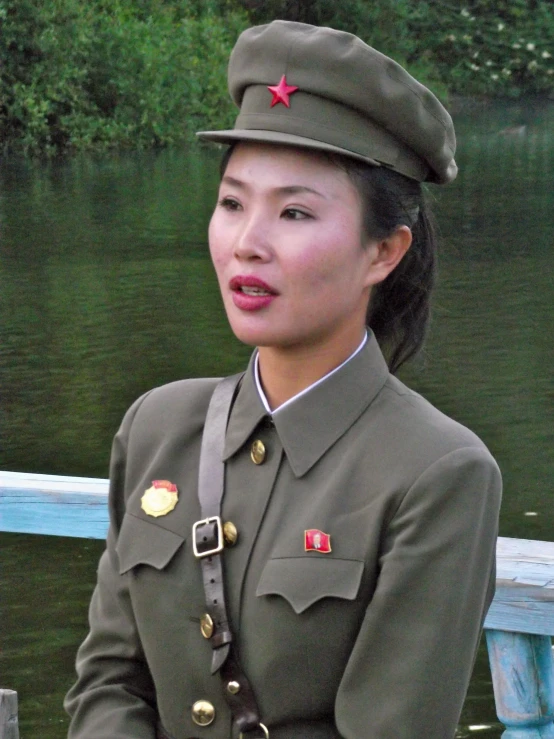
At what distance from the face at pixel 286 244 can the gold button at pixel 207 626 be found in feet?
0.91

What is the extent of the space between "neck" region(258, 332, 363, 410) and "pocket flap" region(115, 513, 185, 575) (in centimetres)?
18

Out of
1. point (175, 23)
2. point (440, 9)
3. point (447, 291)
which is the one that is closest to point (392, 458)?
point (447, 291)

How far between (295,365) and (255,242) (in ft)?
0.53

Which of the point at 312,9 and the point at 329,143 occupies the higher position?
the point at 329,143

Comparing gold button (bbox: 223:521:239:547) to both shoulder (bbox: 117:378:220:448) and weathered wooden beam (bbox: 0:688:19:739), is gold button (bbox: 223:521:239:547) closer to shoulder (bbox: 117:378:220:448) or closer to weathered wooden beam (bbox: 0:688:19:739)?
shoulder (bbox: 117:378:220:448)

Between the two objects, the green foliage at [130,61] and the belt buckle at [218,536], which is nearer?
the belt buckle at [218,536]

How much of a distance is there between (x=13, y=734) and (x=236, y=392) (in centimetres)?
49

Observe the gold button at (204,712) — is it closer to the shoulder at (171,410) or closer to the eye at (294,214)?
the shoulder at (171,410)

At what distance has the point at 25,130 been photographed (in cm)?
2233

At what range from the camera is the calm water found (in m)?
5.27

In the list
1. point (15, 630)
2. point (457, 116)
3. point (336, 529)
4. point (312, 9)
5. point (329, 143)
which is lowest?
point (457, 116)

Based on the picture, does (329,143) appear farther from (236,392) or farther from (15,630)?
(15,630)

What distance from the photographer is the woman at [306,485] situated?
1.49 metres

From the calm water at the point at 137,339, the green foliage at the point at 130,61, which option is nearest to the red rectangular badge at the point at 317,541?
the calm water at the point at 137,339
